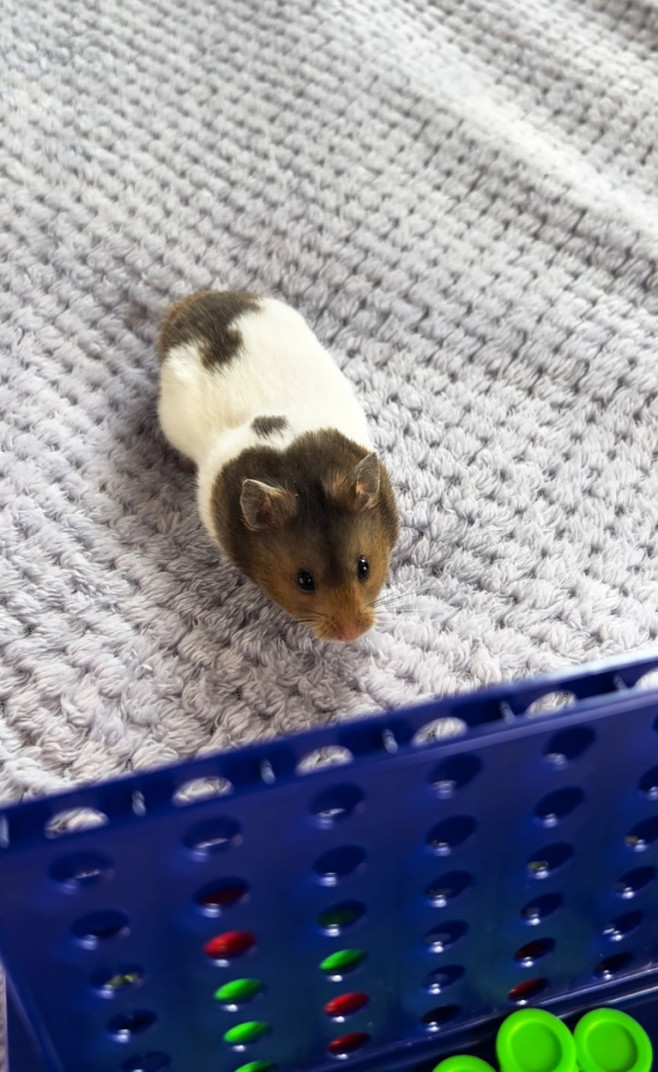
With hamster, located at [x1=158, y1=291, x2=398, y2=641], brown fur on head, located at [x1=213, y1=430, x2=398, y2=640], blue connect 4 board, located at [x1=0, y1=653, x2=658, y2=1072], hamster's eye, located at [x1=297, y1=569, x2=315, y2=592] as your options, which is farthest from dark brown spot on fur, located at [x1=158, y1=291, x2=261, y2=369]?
blue connect 4 board, located at [x1=0, y1=653, x2=658, y2=1072]

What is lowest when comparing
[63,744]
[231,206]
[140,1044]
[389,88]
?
[140,1044]

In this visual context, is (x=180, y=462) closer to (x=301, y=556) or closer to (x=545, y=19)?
(x=301, y=556)

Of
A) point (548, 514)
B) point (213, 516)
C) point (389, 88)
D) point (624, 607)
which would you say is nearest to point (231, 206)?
point (389, 88)

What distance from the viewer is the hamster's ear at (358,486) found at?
0.88 meters

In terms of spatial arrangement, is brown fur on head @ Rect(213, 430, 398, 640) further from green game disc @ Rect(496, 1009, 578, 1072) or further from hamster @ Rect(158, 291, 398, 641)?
green game disc @ Rect(496, 1009, 578, 1072)

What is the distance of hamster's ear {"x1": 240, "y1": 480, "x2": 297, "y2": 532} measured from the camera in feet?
2.88

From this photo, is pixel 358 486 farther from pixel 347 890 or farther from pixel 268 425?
pixel 347 890

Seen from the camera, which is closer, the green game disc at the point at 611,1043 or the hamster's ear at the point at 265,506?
the green game disc at the point at 611,1043

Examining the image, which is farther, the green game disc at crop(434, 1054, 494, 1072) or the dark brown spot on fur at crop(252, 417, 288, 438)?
the dark brown spot on fur at crop(252, 417, 288, 438)

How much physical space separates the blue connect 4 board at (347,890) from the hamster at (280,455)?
1.00 ft

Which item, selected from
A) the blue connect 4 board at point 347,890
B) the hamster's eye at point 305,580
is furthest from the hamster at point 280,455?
the blue connect 4 board at point 347,890

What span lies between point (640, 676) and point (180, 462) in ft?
2.27

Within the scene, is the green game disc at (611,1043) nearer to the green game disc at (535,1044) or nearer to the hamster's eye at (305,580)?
the green game disc at (535,1044)

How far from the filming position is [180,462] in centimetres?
110
